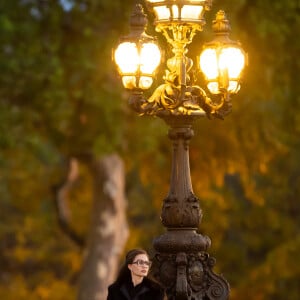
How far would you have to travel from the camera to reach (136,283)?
50.6 feet

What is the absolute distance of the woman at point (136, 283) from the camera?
50.4 feet

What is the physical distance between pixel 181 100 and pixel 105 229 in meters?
22.9

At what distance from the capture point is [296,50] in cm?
3700

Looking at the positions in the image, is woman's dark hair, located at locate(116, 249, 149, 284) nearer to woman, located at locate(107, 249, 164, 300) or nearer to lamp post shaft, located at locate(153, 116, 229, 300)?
woman, located at locate(107, 249, 164, 300)

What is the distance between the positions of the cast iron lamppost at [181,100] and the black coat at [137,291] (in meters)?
1.10

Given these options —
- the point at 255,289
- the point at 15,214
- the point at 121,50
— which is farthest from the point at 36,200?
the point at 121,50

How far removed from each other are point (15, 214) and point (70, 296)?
9948 mm

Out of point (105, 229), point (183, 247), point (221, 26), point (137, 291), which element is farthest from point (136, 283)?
point (105, 229)

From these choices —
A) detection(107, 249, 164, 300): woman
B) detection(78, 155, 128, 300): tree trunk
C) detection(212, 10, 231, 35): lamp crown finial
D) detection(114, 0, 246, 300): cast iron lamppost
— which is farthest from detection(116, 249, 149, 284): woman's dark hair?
detection(78, 155, 128, 300): tree trunk

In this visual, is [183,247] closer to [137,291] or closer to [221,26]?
[137,291]

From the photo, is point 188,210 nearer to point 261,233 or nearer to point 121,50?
point 121,50

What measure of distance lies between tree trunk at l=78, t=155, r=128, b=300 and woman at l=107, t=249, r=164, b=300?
2356 cm

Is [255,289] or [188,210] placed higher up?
[255,289]

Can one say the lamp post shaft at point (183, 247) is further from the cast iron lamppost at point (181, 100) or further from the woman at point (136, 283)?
the woman at point (136, 283)
